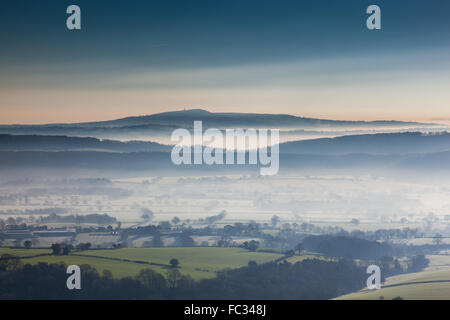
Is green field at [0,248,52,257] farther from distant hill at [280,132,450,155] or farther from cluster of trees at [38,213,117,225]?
distant hill at [280,132,450,155]

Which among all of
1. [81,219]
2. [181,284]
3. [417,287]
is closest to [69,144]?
[81,219]

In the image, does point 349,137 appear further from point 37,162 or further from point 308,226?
point 37,162

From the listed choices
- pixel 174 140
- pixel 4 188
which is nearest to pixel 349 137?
pixel 174 140

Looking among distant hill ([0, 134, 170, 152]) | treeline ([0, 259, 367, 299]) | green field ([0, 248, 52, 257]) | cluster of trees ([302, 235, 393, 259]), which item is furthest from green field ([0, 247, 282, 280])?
distant hill ([0, 134, 170, 152])

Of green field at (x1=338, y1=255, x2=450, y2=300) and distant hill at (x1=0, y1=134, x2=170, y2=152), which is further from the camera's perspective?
distant hill at (x1=0, y1=134, x2=170, y2=152)

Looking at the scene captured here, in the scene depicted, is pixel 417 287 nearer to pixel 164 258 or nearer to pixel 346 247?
pixel 346 247

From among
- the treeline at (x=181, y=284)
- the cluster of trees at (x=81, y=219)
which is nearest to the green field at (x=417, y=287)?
the treeline at (x=181, y=284)

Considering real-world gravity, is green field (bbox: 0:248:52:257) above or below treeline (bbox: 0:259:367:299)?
above
